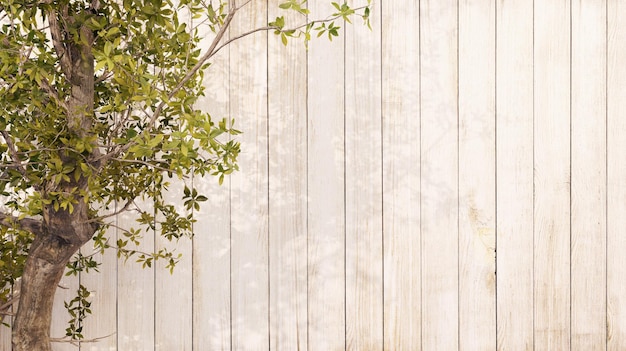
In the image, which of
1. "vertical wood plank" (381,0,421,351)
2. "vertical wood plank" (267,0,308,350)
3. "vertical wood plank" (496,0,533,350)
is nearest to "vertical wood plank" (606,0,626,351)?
"vertical wood plank" (496,0,533,350)

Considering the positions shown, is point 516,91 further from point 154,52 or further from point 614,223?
point 154,52

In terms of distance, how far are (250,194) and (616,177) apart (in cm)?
120

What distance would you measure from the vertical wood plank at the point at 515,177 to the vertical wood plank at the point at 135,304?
3.68 feet

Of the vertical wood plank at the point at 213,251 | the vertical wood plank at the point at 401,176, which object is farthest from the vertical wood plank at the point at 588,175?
the vertical wood plank at the point at 213,251

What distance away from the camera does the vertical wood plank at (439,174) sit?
1.96 m

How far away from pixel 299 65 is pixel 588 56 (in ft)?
3.11

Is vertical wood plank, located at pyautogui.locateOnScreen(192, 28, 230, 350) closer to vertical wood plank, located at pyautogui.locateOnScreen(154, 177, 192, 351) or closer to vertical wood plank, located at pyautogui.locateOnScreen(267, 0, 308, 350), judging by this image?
vertical wood plank, located at pyautogui.locateOnScreen(154, 177, 192, 351)

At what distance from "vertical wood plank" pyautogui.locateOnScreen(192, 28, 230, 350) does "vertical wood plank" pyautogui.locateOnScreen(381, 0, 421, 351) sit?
19.7 inches

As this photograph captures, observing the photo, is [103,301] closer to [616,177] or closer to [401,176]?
[401,176]

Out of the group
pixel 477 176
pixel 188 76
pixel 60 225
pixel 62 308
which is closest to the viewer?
pixel 188 76

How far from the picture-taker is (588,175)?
2.00 metres

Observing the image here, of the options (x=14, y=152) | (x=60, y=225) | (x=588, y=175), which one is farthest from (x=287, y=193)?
(x=588, y=175)

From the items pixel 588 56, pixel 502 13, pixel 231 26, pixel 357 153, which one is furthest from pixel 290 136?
pixel 588 56

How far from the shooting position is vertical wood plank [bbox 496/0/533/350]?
1.98m
